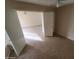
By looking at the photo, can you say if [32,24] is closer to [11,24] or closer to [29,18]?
[29,18]

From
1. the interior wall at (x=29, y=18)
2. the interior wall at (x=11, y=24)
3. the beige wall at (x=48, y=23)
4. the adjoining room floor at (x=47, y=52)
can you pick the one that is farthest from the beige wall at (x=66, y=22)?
the interior wall at (x=11, y=24)

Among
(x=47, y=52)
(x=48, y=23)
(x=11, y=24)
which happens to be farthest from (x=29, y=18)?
(x=11, y=24)

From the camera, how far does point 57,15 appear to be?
824 centimetres

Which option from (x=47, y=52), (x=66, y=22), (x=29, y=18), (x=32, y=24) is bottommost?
(x=47, y=52)

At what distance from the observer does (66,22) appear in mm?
6750

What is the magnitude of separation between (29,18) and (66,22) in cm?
252

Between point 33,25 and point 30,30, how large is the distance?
46 cm

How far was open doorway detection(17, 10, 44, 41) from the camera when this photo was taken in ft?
24.3

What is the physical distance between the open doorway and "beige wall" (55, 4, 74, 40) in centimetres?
113

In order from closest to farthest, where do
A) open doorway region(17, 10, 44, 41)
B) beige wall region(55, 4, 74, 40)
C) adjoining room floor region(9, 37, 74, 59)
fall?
adjoining room floor region(9, 37, 74, 59), beige wall region(55, 4, 74, 40), open doorway region(17, 10, 44, 41)

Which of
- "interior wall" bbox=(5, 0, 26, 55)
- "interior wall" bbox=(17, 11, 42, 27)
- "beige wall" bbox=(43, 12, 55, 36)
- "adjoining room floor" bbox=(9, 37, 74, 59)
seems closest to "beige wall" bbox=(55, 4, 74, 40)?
"beige wall" bbox=(43, 12, 55, 36)

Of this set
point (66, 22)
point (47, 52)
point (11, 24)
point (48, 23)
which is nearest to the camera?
point (11, 24)

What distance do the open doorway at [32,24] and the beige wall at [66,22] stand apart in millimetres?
1129

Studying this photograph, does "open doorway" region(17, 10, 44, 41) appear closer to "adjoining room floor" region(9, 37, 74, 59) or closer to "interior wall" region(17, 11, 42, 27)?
"interior wall" region(17, 11, 42, 27)
